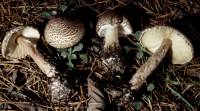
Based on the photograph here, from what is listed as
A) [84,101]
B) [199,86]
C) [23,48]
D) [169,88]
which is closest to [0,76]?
[23,48]

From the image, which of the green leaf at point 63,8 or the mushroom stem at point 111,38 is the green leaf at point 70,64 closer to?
the mushroom stem at point 111,38

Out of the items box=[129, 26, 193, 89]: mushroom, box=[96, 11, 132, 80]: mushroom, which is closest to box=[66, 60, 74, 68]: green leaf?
box=[96, 11, 132, 80]: mushroom

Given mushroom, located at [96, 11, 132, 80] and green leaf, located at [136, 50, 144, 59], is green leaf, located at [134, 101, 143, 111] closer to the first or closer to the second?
mushroom, located at [96, 11, 132, 80]

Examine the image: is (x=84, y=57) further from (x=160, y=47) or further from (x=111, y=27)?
(x=160, y=47)

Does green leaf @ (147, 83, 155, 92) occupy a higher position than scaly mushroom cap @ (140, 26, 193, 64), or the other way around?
scaly mushroom cap @ (140, 26, 193, 64)

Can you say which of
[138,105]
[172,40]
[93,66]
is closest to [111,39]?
[93,66]

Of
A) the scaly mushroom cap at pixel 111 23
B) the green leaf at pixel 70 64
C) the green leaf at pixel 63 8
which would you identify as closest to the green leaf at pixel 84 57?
the green leaf at pixel 70 64

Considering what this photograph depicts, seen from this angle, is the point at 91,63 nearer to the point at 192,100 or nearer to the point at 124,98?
the point at 124,98
